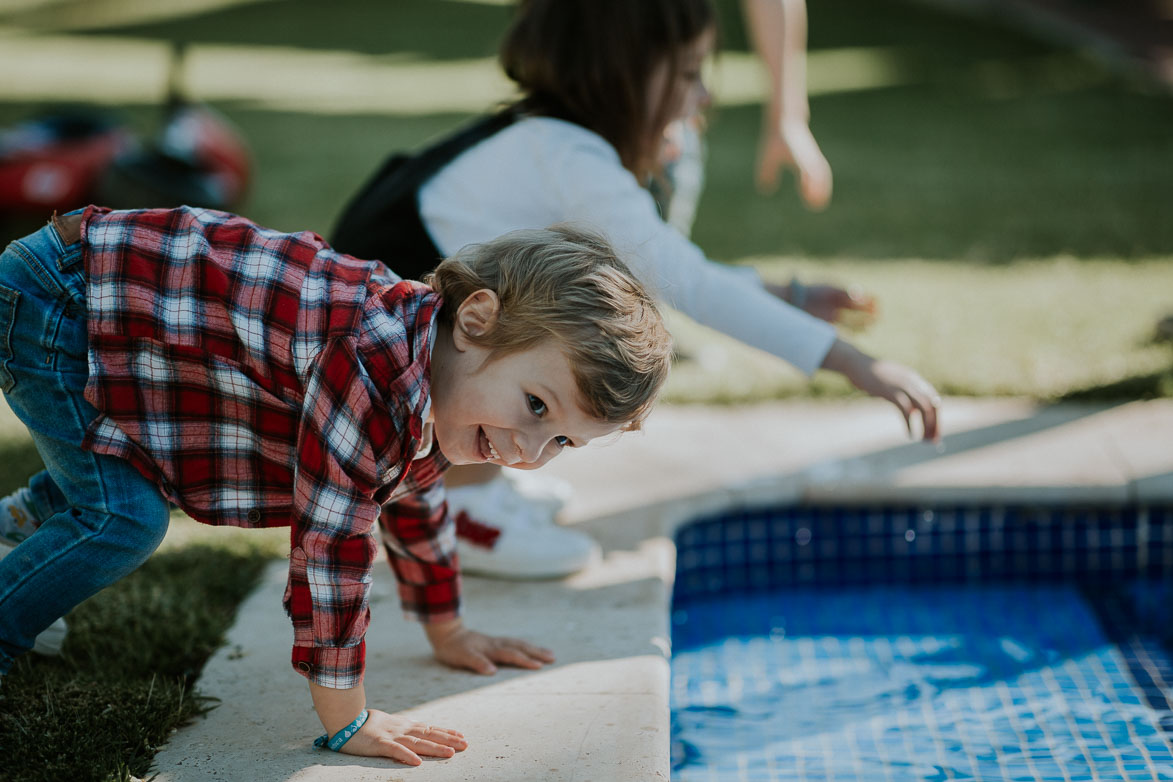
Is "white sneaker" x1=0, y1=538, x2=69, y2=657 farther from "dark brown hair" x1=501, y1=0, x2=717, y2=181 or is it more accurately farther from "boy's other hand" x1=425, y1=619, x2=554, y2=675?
"dark brown hair" x1=501, y1=0, x2=717, y2=181

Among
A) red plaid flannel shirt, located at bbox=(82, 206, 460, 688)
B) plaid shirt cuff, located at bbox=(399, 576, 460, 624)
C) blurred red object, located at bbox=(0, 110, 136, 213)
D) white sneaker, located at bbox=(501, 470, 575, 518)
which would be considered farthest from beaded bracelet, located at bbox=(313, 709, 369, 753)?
blurred red object, located at bbox=(0, 110, 136, 213)

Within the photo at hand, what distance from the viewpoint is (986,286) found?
4543 millimetres

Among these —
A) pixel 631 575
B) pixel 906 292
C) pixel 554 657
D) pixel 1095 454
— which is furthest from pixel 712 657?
pixel 906 292

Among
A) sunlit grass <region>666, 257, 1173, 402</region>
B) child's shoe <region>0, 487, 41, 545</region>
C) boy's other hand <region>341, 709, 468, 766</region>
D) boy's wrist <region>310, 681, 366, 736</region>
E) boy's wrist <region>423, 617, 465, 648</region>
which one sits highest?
sunlit grass <region>666, 257, 1173, 402</region>

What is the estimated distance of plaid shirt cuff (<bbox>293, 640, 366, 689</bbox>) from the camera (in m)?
1.74

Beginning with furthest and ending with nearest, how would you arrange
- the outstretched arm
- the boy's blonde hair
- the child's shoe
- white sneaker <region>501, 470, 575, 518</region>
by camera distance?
the outstretched arm, white sneaker <region>501, 470, 575, 518</region>, the child's shoe, the boy's blonde hair

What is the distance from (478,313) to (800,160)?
165cm

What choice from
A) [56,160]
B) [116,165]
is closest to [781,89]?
[116,165]

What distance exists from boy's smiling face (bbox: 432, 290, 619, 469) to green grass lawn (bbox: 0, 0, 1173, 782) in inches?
29.1

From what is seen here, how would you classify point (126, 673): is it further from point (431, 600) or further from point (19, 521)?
point (431, 600)

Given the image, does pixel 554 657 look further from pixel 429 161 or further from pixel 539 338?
pixel 429 161

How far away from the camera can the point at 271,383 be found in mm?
1788

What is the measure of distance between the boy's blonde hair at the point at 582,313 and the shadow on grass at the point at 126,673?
0.85 m

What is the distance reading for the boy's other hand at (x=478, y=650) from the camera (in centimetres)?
218
